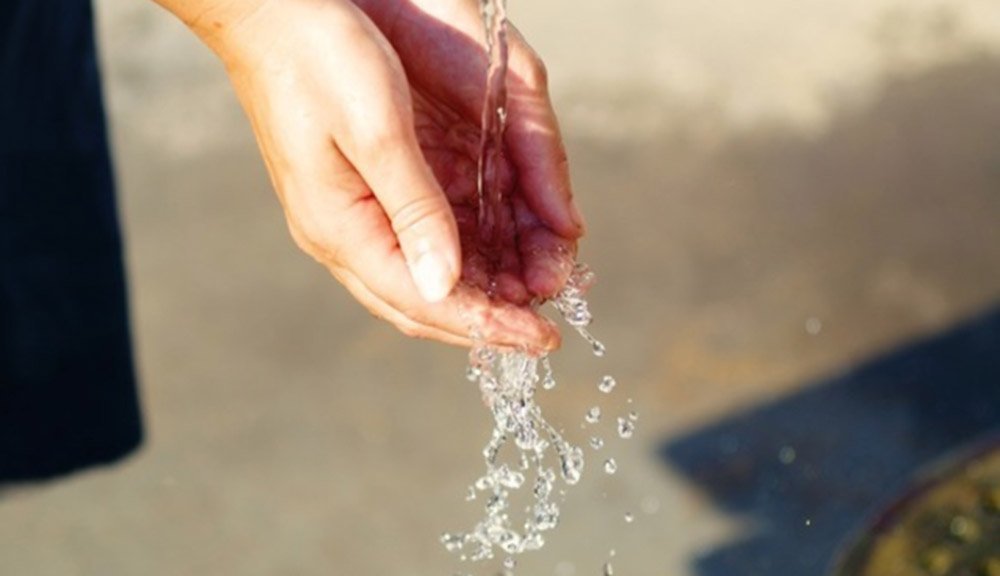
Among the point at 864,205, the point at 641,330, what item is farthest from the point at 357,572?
the point at 864,205

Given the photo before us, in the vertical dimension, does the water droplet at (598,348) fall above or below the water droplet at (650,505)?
above

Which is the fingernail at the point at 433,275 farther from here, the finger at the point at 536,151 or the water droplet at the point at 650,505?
the water droplet at the point at 650,505

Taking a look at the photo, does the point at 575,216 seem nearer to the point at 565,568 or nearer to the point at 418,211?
the point at 418,211

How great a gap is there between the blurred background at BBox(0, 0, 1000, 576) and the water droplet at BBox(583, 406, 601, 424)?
2 cm

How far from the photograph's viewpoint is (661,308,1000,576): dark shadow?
190cm

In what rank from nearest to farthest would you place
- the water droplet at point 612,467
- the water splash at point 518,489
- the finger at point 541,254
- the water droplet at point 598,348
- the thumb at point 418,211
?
1. the thumb at point 418,211
2. the finger at point 541,254
3. the water droplet at point 598,348
4. the water splash at point 518,489
5. the water droplet at point 612,467

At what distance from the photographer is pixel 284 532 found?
1952mm

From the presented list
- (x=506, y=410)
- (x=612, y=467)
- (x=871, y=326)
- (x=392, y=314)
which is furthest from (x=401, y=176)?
(x=871, y=326)

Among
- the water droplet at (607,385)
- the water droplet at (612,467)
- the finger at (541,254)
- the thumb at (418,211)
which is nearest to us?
the thumb at (418,211)

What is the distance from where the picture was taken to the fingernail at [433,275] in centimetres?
108

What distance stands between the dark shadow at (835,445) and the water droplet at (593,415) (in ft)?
0.35

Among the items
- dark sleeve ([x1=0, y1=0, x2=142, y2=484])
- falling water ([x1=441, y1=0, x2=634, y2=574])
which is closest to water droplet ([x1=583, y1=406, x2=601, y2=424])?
falling water ([x1=441, y1=0, x2=634, y2=574])

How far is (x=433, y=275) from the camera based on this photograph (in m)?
1.08

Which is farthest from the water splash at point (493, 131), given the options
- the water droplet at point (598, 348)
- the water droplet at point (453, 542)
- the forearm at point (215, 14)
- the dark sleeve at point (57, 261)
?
the water droplet at point (453, 542)
